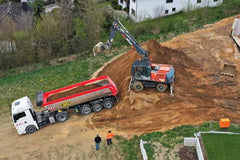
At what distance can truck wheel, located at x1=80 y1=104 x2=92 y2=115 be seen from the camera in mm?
18344

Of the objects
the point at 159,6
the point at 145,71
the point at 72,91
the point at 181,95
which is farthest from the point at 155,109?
the point at 159,6

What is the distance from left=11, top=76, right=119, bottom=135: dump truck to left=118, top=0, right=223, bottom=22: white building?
24.1 metres

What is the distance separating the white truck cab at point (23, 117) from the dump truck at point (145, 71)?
7.14 metres

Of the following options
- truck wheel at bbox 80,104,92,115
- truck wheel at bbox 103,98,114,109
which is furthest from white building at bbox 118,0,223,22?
truck wheel at bbox 80,104,92,115

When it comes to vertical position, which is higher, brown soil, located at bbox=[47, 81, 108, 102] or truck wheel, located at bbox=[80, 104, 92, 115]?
brown soil, located at bbox=[47, 81, 108, 102]

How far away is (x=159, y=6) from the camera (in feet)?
135

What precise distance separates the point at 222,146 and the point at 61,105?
35.4 ft

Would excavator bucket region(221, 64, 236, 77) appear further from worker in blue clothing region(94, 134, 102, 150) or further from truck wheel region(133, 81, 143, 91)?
worker in blue clothing region(94, 134, 102, 150)

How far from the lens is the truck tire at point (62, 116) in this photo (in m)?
17.8

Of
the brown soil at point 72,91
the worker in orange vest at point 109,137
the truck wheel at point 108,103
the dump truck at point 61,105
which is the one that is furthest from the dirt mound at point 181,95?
the brown soil at point 72,91

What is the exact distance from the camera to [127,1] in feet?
147

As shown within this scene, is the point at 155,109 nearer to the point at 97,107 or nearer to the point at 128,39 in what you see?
the point at 97,107

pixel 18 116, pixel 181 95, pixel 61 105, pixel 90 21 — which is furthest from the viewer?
pixel 90 21

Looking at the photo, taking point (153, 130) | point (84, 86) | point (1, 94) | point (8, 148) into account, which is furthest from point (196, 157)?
point (1, 94)
